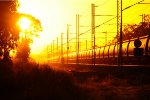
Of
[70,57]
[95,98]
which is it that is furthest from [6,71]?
[70,57]

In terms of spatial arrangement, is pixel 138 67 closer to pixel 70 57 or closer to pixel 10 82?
pixel 10 82

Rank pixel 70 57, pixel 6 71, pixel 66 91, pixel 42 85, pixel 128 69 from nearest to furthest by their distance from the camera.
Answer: pixel 66 91 < pixel 42 85 < pixel 6 71 < pixel 128 69 < pixel 70 57

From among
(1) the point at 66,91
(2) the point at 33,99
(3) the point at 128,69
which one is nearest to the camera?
(2) the point at 33,99

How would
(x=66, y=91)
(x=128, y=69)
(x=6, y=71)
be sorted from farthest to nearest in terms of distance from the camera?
(x=128, y=69)
(x=6, y=71)
(x=66, y=91)

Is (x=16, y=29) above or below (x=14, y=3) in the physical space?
below

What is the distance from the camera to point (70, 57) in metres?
66.6

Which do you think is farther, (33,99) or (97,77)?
(97,77)

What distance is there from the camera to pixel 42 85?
18.8 meters

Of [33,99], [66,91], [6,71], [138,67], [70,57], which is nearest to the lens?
[33,99]

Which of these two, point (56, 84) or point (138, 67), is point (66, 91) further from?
point (138, 67)

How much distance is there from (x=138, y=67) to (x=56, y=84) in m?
10.8

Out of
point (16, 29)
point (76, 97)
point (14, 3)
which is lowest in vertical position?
point (76, 97)

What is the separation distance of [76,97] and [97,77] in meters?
12.7

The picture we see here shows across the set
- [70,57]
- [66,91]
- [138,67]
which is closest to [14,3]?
[138,67]
